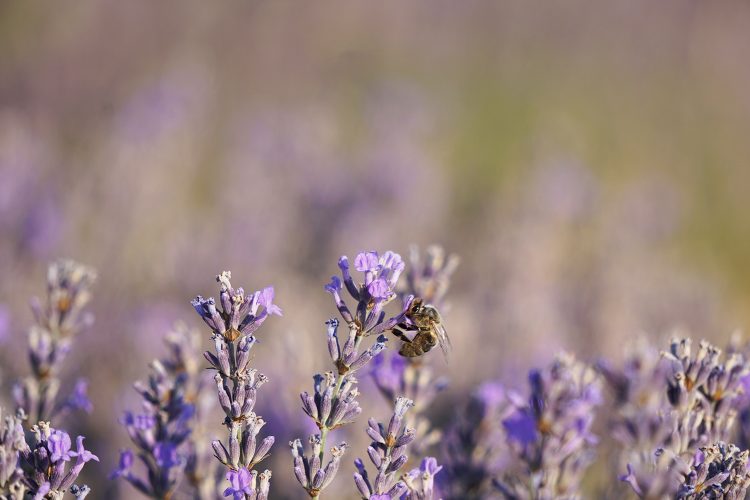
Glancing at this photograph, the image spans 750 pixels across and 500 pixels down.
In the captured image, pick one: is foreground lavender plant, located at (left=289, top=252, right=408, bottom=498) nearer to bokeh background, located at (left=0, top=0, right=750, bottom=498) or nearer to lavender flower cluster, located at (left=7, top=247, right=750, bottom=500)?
lavender flower cluster, located at (left=7, top=247, right=750, bottom=500)

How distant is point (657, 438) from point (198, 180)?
510cm

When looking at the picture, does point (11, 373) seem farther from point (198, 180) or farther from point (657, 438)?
point (198, 180)

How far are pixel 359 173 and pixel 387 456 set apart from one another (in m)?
3.76

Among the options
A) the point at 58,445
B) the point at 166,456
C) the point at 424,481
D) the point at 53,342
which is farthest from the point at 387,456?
the point at 53,342

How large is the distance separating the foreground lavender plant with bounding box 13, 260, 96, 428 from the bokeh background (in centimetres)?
67

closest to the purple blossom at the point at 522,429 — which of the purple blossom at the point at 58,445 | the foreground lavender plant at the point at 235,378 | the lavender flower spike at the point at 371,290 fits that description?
the lavender flower spike at the point at 371,290

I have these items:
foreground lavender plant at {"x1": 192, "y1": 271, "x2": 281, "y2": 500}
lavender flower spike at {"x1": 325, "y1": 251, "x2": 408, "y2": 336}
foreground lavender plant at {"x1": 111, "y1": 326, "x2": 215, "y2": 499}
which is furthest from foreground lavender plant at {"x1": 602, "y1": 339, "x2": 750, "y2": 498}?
foreground lavender plant at {"x1": 111, "y1": 326, "x2": 215, "y2": 499}

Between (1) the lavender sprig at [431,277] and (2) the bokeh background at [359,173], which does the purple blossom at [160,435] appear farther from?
(2) the bokeh background at [359,173]

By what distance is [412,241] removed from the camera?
16.3ft

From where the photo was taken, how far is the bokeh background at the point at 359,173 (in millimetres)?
3721

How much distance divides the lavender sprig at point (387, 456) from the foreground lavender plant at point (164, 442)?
1.40 feet

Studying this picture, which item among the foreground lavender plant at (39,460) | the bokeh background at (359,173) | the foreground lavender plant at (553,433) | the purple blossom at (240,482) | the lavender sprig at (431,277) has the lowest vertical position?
the purple blossom at (240,482)

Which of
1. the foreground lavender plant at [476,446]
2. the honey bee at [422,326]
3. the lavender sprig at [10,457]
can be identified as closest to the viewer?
the lavender sprig at [10,457]

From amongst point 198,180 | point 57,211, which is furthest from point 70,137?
point 57,211
